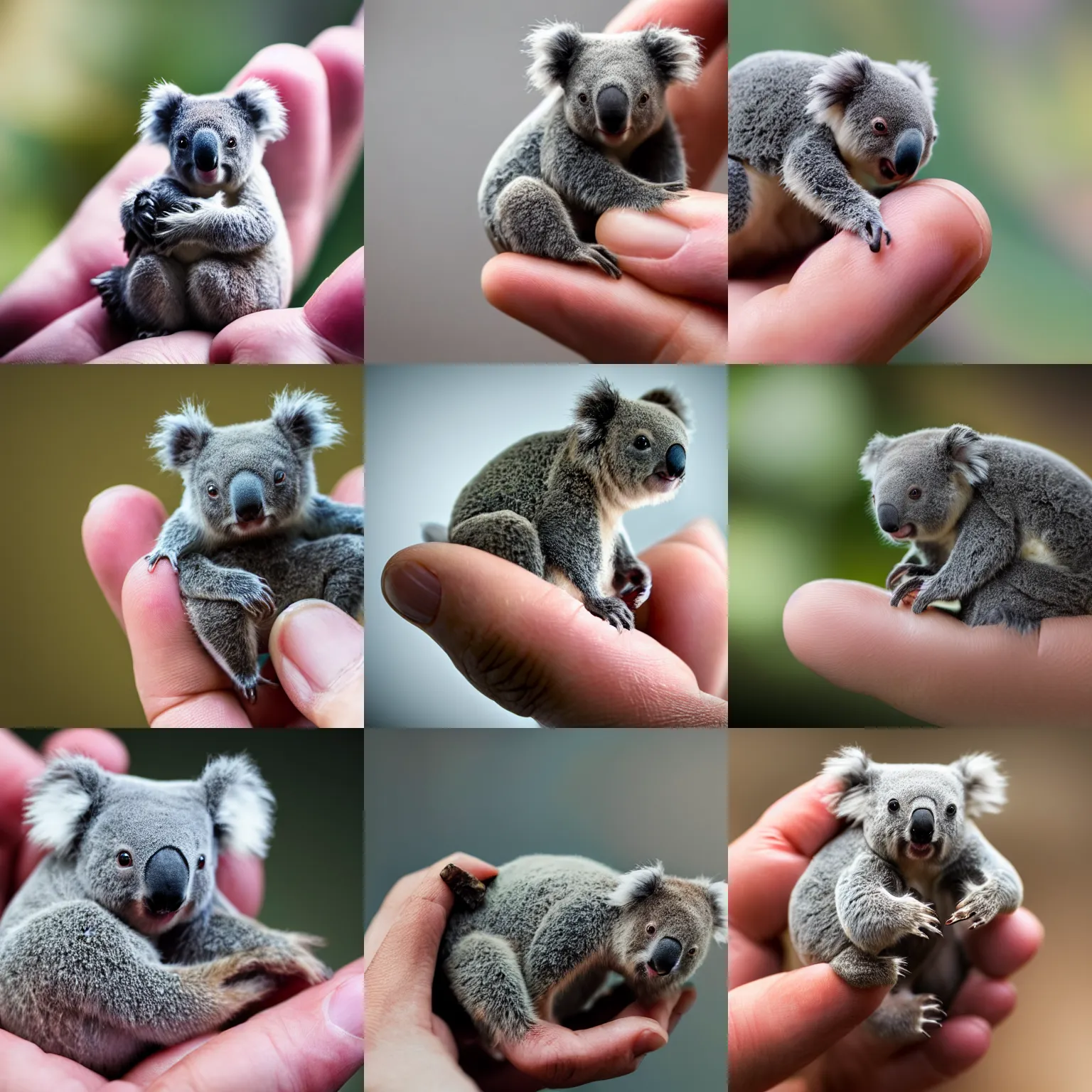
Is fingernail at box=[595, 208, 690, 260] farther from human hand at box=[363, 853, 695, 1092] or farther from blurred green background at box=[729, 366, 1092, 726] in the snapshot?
human hand at box=[363, 853, 695, 1092]

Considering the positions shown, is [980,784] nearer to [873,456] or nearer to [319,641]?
[873,456]

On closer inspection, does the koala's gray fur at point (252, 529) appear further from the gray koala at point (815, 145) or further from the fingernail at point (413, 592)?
the gray koala at point (815, 145)

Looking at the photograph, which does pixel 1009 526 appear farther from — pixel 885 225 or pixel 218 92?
pixel 218 92

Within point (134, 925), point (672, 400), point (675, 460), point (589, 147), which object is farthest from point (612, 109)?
point (134, 925)

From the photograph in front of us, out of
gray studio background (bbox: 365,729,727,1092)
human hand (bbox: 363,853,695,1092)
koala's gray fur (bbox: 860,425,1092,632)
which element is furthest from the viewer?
gray studio background (bbox: 365,729,727,1092)

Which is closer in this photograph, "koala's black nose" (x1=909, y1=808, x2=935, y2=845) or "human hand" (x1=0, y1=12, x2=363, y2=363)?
"koala's black nose" (x1=909, y1=808, x2=935, y2=845)

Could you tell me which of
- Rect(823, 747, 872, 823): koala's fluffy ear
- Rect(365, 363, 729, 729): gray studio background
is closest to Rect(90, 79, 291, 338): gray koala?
Rect(365, 363, 729, 729): gray studio background
